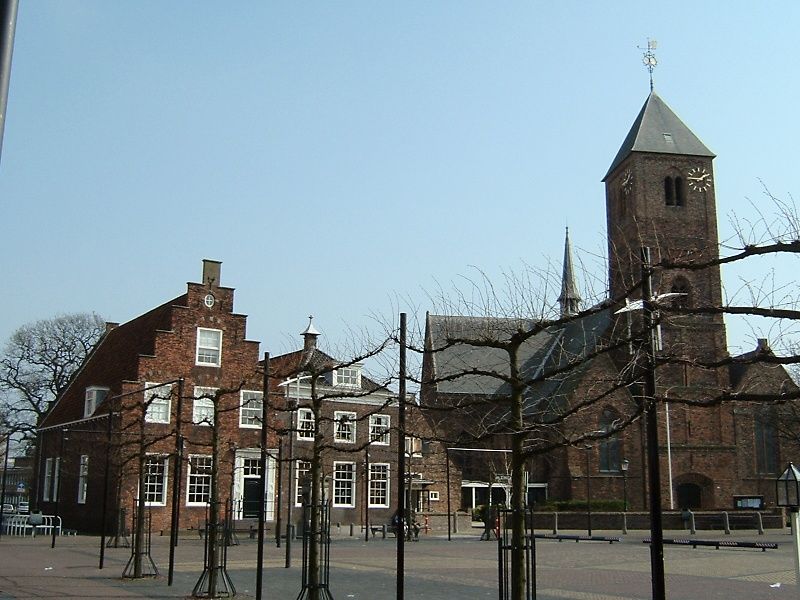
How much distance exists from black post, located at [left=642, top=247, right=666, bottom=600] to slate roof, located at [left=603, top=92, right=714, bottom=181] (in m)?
55.8

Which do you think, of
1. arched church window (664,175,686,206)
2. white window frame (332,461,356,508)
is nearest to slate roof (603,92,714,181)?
arched church window (664,175,686,206)

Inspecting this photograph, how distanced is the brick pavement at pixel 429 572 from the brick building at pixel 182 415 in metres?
7.26

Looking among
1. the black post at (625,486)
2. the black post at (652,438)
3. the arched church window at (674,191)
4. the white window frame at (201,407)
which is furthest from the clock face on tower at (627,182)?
the black post at (652,438)

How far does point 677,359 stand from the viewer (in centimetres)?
977

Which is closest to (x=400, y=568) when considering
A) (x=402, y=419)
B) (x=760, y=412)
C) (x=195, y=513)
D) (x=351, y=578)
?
(x=402, y=419)

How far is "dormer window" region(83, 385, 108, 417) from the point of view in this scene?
43312mm

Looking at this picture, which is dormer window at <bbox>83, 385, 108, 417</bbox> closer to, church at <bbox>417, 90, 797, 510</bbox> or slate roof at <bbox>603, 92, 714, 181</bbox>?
church at <bbox>417, 90, 797, 510</bbox>

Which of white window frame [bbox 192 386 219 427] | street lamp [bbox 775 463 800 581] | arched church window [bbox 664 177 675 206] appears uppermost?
arched church window [bbox 664 177 675 206]

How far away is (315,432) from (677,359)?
7844 mm

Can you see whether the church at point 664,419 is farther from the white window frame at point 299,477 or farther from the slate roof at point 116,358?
the slate roof at point 116,358

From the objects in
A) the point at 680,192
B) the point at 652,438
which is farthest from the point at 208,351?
the point at 680,192

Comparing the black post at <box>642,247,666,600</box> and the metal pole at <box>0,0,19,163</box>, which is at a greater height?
the metal pole at <box>0,0,19,163</box>

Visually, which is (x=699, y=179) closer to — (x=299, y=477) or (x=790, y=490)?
(x=299, y=477)

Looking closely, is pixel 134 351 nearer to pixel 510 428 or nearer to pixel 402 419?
pixel 402 419
